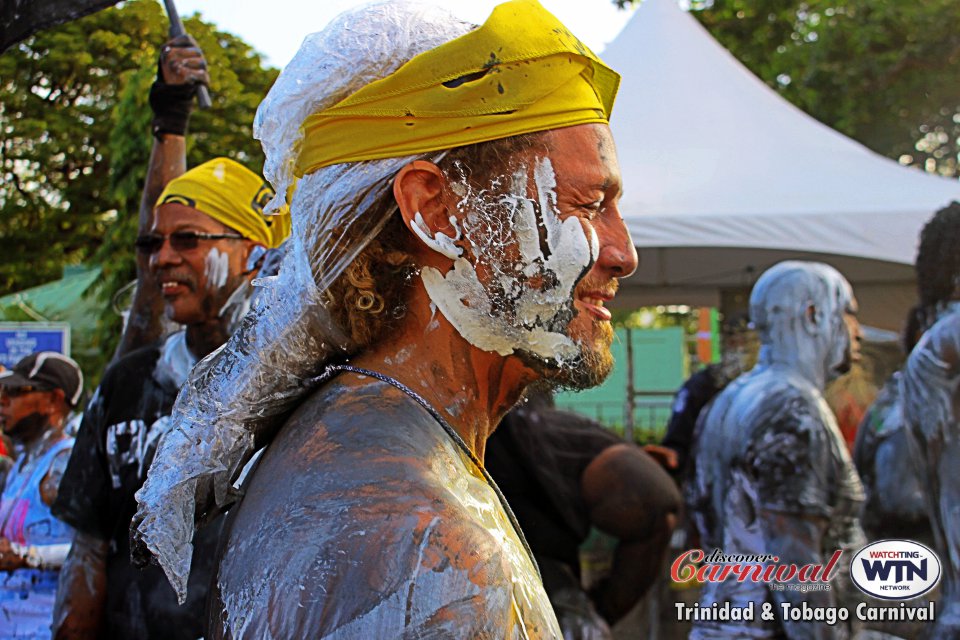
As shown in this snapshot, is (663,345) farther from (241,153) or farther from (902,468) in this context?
(902,468)

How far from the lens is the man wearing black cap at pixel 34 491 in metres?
3.88

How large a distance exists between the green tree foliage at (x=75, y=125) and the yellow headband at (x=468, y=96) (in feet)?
45.6

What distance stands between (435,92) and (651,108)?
7.24m

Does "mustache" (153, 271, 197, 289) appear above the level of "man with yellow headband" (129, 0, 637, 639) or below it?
below

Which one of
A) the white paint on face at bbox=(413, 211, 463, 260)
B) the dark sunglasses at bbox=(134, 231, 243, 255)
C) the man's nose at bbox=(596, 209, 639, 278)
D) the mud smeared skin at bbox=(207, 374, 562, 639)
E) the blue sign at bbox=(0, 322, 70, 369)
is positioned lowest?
the blue sign at bbox=(0, 322, 70, 369)

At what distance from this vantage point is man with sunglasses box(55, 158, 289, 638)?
300 centimetres

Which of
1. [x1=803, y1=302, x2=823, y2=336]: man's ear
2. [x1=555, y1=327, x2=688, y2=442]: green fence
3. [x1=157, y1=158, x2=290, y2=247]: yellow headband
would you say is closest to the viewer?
Result: [x1=157, y1=158, x2=290, y2=247]: yellow headband

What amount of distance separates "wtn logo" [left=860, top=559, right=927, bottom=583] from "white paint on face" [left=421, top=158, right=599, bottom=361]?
3220mm

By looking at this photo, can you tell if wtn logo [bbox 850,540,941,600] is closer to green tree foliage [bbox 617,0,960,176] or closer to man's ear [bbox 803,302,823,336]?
man's ear [bbox 803,302,823,336]

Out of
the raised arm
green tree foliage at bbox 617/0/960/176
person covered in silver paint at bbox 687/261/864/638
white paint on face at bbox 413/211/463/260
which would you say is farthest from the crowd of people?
green tree foliage at bbox 617/0/960/176

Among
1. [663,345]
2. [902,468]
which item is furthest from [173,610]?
[663,345]

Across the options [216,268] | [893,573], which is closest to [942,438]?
[893,573]

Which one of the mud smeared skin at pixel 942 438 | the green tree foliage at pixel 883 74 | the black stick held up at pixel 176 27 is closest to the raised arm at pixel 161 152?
the black stick held up at pixel 176 27

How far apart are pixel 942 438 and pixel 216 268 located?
8.63ft
